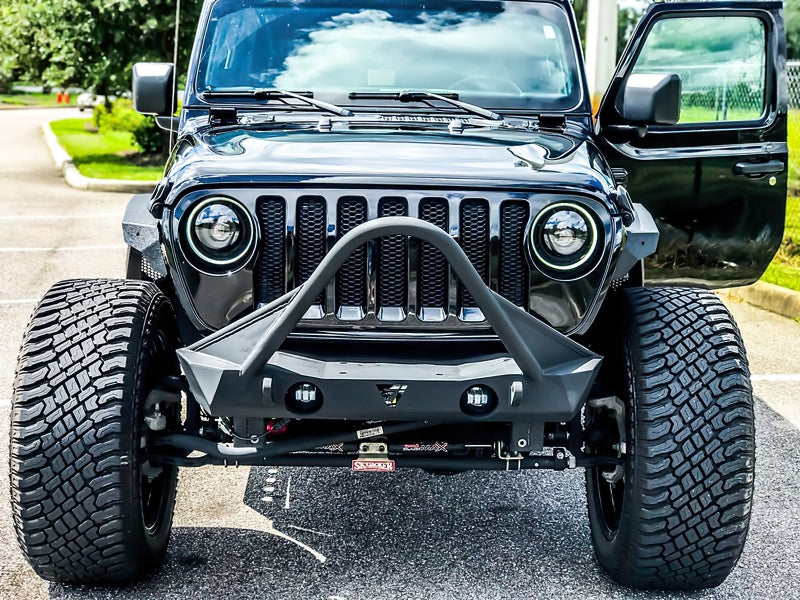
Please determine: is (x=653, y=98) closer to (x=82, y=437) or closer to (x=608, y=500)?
(x=608, y=500)

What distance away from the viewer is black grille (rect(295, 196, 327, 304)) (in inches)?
128

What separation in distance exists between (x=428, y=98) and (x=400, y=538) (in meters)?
1.67

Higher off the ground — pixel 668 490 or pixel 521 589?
Answer: pixel 668 490

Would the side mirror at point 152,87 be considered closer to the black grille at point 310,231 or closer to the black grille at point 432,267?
the black grille at point 310,231

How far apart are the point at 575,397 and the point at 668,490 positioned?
0.49 meters

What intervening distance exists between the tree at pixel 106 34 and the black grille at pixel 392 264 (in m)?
14.4

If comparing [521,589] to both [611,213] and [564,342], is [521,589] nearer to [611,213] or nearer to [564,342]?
[564,342]

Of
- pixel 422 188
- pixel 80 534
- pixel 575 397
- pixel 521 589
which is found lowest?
pixel 521 589

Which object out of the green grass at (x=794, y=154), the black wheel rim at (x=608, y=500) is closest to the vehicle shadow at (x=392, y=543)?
the black wheel rim at (x=608, y=500)

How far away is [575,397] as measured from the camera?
10.2 ft

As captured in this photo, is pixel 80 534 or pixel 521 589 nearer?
pixel 80 534

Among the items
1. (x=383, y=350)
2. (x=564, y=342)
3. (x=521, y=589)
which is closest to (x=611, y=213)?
(x=564, y=342)

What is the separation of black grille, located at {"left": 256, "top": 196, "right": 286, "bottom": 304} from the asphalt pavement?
104 centimetres

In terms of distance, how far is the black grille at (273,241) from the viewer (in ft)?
10.7
